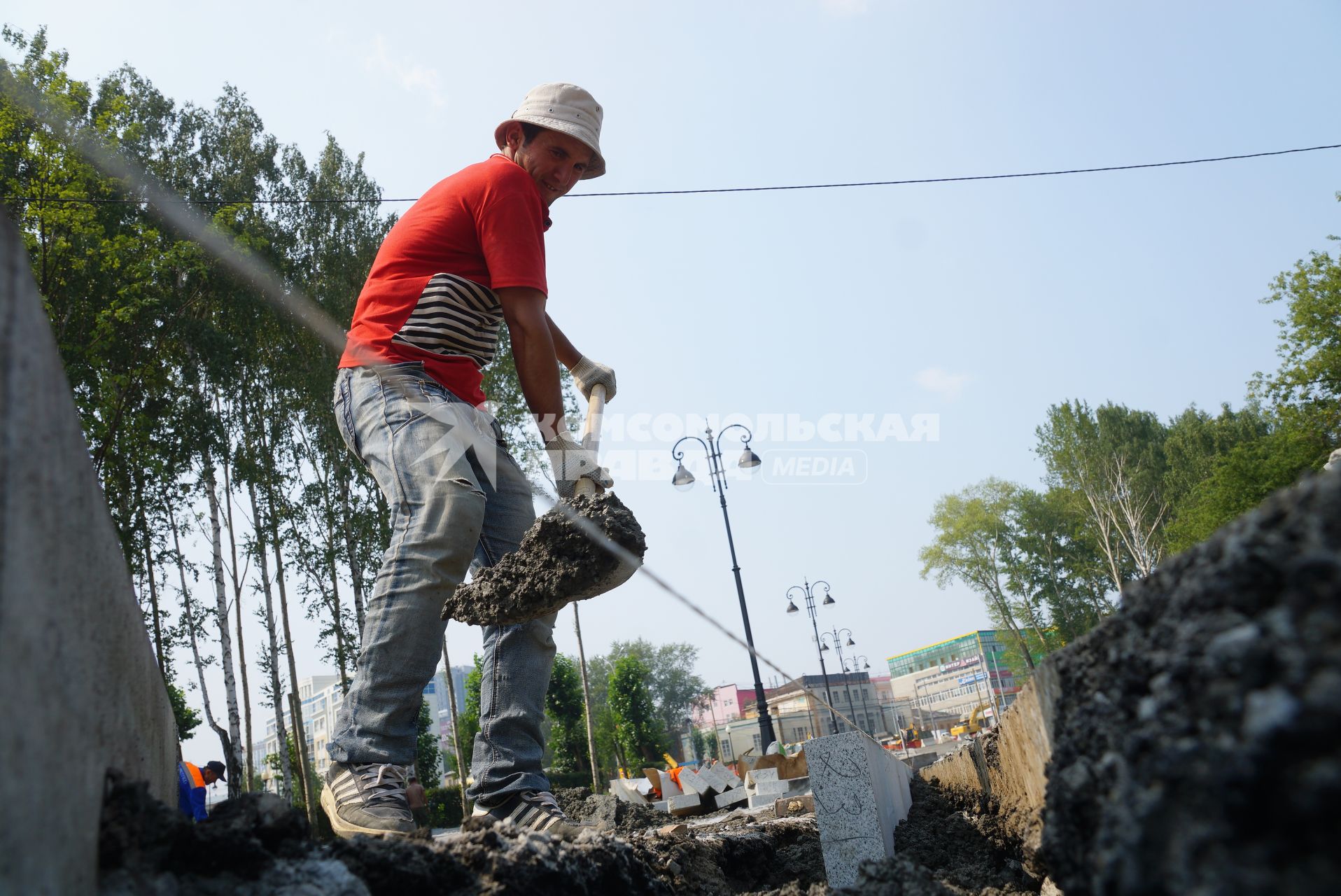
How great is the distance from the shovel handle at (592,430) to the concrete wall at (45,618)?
64.8 inches

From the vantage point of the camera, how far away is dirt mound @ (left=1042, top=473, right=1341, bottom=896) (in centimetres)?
61

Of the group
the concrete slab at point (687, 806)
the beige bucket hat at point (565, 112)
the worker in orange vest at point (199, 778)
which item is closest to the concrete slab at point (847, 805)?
the beige bucket hat at point (565, 112)

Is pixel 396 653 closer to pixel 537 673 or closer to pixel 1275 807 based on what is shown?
pixel 537 673

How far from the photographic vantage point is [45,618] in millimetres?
927

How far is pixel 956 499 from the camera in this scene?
4778 cm

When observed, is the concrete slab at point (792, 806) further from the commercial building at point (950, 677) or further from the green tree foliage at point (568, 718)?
the commercial building at point (950, 677)

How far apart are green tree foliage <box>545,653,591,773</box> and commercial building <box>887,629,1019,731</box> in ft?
207

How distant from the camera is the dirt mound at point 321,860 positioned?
1182 millimetres

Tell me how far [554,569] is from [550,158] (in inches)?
58.6

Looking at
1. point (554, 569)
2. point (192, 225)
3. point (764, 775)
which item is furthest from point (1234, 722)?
point (192, 225)

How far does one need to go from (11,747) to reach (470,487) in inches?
69.3

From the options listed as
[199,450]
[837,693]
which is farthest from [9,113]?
[837,693]

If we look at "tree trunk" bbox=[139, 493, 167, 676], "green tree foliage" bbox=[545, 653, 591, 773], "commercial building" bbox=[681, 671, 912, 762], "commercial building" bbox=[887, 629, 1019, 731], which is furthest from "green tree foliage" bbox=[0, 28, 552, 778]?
"commercial building" bbox=[887, 629, 1019, 731]

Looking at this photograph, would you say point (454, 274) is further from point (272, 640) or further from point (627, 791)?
point (272, 640)
